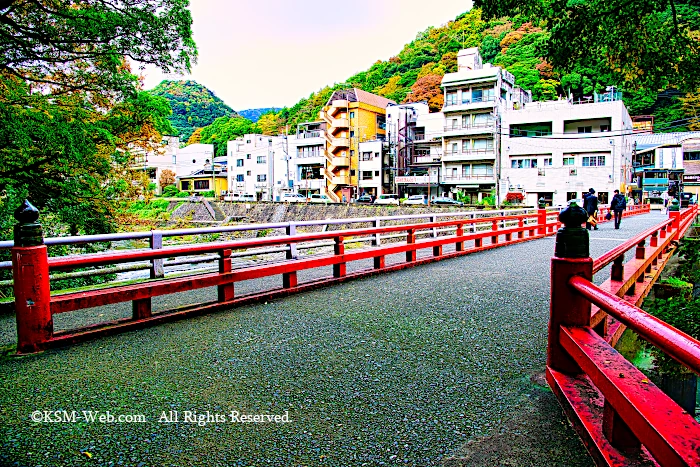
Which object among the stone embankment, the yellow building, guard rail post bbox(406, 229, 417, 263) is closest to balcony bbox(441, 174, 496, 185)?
the stone embankment

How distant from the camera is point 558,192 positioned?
47000 mm

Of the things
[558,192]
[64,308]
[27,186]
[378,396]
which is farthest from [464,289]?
[558,192]

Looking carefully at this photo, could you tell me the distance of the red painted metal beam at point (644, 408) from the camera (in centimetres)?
172

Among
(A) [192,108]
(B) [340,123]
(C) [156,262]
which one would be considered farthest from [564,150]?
(A) [192,108]

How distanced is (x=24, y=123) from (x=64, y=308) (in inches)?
202

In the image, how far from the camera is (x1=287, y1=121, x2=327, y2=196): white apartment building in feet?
216

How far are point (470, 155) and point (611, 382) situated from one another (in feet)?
166

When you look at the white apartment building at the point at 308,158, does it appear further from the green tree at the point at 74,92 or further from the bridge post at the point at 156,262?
the bridge post at the point at 156,262

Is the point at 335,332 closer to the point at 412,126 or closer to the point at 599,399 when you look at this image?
the point at 599,399

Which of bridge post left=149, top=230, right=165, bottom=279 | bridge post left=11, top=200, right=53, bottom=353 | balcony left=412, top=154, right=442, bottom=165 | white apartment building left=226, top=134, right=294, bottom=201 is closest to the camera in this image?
bridge post left=11, top=200, right=53, bottom=353

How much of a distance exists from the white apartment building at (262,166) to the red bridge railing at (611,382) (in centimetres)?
6789

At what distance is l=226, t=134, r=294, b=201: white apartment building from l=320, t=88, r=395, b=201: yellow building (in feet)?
33.2

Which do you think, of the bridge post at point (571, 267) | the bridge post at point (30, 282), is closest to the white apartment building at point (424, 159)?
the bridge post at point (30, 282)

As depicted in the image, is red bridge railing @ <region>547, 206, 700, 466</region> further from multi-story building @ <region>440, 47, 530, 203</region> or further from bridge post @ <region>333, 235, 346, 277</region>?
multi-story building @ <region>440, 47, 530, 203</region>
